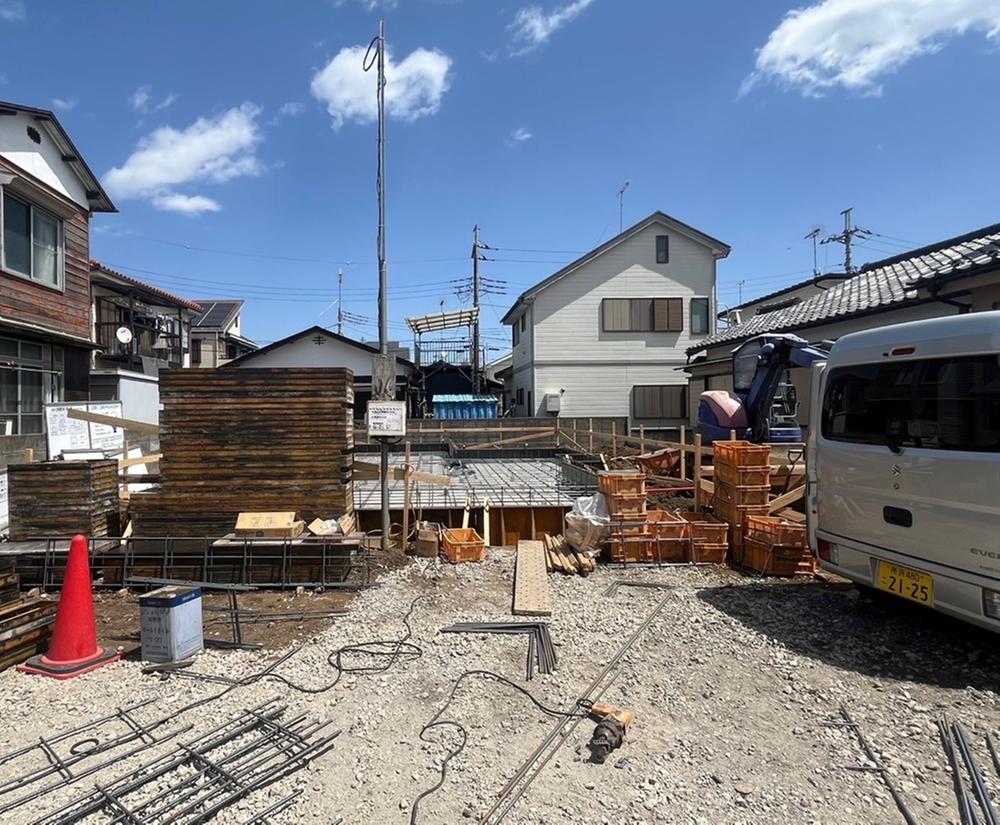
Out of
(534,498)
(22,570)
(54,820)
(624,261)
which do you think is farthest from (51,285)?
(624,261)

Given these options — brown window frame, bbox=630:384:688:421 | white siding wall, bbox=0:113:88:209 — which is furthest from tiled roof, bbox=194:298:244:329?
brown window frame, bbox=630:384:688:421

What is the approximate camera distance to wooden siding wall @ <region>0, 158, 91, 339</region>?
10023mm

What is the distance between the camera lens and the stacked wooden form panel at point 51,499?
21.9 feet

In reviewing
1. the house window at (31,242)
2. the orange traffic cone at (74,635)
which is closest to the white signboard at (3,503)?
the house window at (31,242)

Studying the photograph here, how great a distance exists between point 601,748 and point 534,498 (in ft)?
21.1

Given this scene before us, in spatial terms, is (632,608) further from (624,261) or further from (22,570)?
(624,261)

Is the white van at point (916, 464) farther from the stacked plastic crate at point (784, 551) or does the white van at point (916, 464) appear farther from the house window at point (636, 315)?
the house window at point (636, 315)

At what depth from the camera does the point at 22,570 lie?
6242mm

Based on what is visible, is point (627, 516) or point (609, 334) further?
point (609, 334)

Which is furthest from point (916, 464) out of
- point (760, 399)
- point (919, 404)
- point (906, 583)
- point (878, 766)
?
point (760, 399)

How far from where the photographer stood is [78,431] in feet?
31.8

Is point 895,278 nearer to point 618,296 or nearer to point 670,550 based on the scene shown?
point 670,550

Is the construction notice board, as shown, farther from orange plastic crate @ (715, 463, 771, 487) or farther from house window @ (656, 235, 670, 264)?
house window @ (656, 235, 670, 264)

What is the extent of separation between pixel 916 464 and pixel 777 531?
2604 millimetres
